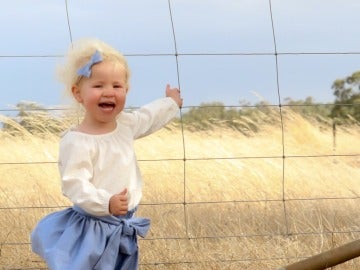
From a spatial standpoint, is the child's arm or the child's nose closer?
the child's nose

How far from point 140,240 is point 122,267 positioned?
4.99 feet

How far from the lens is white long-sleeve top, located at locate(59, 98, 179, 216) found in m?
2.77

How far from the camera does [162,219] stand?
5.01 m

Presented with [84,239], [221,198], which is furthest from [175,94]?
[221,198]

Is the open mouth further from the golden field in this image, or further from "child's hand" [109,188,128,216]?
the golden field

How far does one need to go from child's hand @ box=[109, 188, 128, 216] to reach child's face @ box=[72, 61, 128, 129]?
0.26 m

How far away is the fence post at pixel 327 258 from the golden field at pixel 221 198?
112 centimetres

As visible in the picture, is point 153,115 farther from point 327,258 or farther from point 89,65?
point 327,258

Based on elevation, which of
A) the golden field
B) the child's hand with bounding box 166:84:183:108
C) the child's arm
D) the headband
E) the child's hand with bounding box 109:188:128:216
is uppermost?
the headband

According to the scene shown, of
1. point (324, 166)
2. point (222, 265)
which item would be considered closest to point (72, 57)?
point (222, 265)

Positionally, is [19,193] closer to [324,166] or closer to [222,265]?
[222,265]

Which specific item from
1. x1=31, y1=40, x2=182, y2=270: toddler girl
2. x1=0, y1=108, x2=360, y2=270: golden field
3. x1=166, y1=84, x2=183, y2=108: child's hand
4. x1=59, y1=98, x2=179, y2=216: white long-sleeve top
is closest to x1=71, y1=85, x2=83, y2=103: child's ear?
x1=31, y1=40, x2=182, y2=270: toddler girl

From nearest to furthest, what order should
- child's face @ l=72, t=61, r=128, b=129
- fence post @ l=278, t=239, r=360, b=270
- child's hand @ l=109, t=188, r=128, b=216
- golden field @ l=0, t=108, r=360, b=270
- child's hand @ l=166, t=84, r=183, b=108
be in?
1. child's hand @ l=109, t=188, r=128, b=216
2. child's face @ l=72, t=61, r=128, b=129
3. fence post @ l=278, t=239, r=360, b=270
4. child's hand @ l=166, t=84, r=183, b=108
5. golden field @ l=0, t=108, r=360, b=270

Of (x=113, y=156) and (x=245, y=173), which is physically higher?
(x=113, y=156)
